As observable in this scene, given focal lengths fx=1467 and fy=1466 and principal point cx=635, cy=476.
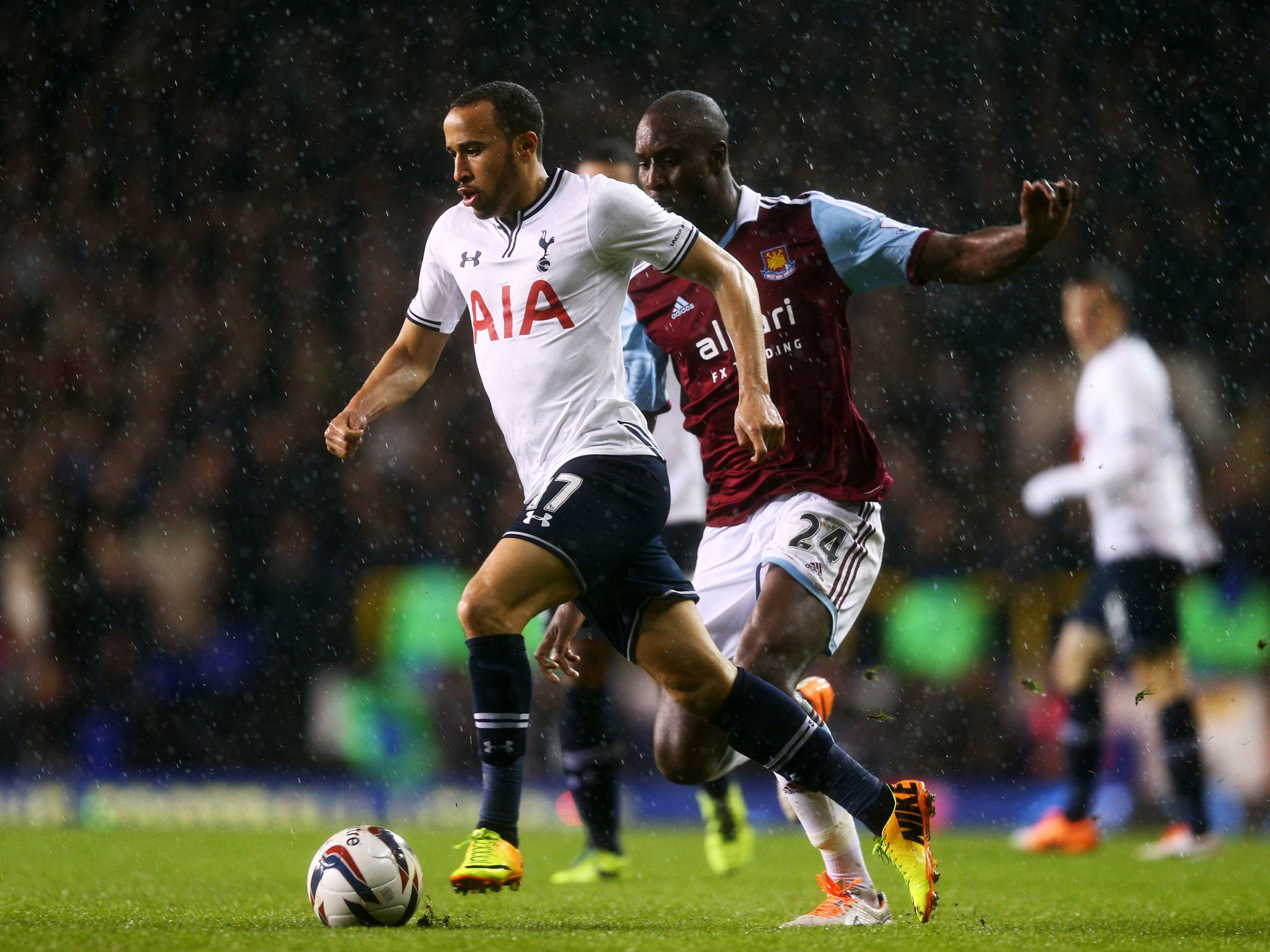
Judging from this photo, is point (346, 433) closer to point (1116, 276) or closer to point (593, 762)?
point (593, 762)

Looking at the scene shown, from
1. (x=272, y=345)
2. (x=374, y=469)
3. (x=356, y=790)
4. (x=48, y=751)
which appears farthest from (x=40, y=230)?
(x=356, y=790)

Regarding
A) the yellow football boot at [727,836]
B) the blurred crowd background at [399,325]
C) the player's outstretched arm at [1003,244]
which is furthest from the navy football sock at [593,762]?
the blurred crowd background at [399,325]

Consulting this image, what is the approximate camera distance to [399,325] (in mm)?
10961

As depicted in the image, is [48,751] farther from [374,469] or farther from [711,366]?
[711,366]

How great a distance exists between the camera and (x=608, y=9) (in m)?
12.1

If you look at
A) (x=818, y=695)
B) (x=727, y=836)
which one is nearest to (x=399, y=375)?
(x=818, y=695)

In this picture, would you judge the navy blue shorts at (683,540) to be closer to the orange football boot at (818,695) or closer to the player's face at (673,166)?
the orange football boot at (818,695)

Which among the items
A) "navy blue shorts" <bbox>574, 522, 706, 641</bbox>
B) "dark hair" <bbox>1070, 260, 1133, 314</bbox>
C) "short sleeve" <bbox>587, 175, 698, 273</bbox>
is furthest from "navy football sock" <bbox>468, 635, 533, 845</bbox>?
"dark hair" <bbox>1070, 260, 1133, 314</bbox>

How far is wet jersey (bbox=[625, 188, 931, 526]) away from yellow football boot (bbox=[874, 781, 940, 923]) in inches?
33.5

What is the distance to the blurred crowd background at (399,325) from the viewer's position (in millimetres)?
8430

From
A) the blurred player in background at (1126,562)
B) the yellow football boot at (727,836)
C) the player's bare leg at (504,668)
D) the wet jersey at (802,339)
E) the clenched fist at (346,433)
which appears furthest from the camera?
the blurred player in background at (1126,562)

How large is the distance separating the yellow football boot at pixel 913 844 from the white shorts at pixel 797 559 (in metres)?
0.53

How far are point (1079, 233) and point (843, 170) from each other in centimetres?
193

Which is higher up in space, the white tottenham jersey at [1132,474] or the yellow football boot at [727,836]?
the white tottenham jersey at [1132,474]
